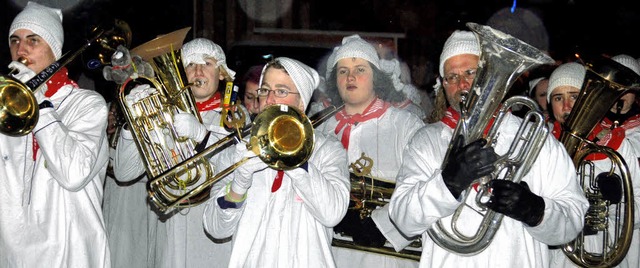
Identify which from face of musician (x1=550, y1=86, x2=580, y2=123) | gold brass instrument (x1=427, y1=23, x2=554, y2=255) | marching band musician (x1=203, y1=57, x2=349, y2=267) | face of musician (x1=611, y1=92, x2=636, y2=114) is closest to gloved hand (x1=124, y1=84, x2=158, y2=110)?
marching band musician (x1=203, y1=57, x2=349, y2=267)

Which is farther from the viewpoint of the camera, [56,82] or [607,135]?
[607,135]

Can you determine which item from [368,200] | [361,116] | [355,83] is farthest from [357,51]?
[368,200]

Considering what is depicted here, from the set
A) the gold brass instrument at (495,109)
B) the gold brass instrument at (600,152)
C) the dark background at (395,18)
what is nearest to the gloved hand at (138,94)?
the gold brass instrument at (495,109)

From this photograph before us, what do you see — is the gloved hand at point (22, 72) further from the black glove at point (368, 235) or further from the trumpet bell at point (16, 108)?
the black glove at point (368, 235)

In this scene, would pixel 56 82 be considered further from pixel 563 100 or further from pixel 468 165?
pixel 563 100

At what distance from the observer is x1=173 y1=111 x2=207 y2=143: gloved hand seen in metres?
5.51

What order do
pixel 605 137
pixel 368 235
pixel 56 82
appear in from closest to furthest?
pixel 56 82, pixel 368 235, pixel 605 137

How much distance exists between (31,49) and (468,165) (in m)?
2.94

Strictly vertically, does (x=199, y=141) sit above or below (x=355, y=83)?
below

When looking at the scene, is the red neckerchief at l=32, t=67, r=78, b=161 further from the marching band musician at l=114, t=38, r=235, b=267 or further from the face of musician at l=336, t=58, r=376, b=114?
the face of musician at l=336, t=58, r=376, b=114

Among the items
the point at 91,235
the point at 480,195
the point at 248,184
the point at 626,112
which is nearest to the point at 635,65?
the point at 626,112

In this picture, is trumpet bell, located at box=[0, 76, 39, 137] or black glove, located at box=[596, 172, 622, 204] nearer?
trumpet bell, located at box=[0, 76, 39, 137]

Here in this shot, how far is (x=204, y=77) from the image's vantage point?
21.3 feet

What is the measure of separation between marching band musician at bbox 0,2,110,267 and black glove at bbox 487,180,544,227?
2.33 meters
